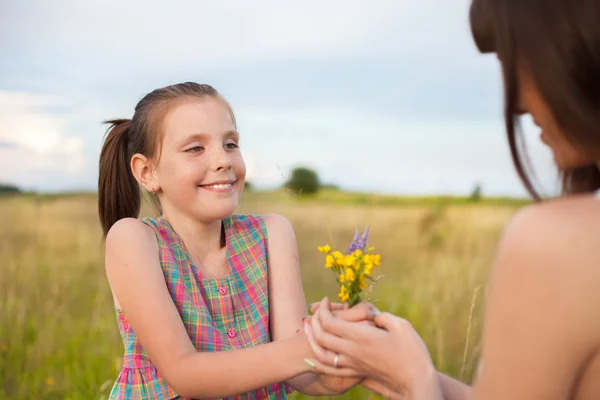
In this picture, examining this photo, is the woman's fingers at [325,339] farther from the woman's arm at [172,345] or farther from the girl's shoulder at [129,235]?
the girl's shoulder at [129,235]

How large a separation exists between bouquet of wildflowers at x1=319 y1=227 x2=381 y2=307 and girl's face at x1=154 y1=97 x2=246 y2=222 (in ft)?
1.92

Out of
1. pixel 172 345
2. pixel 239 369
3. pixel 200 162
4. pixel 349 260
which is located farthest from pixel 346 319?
pixel 200 162

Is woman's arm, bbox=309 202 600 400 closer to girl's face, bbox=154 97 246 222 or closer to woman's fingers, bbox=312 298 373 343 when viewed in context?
woman's fingers, bbox=312 298 373 343

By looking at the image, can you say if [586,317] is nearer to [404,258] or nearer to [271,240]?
[271,240]

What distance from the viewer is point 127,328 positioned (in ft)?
8.80

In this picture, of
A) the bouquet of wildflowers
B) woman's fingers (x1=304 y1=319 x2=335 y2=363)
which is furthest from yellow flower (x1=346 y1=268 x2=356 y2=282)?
→ woman's fingers (x1=304 y1=319 x2=335 y2=363)

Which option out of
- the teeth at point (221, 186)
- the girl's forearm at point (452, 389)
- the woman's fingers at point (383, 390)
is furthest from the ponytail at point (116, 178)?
the girl's forearm at point (452, 389)

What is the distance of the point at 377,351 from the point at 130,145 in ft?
4.60

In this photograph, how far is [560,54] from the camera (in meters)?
1.44

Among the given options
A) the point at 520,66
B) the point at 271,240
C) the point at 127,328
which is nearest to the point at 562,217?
the point at 520,66

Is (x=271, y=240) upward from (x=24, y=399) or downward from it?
upward

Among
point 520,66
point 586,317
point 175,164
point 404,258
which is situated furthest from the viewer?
point 404,258

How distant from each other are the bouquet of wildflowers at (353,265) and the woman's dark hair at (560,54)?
0.78 m

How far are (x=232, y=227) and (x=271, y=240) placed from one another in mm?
175
